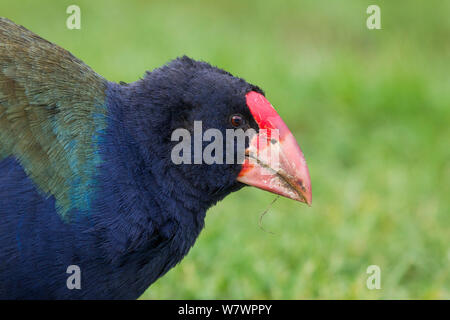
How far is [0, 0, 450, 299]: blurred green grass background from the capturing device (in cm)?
356

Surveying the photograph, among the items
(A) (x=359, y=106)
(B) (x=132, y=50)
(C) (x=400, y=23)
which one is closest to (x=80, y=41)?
(B) (x=132, y=50)

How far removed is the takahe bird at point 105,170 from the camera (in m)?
2.28

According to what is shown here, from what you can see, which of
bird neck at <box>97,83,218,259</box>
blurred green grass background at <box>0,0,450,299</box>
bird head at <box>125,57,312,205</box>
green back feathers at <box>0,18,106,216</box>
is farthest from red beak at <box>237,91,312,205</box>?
blurred green grass background at <box>0,0,450,299</box>

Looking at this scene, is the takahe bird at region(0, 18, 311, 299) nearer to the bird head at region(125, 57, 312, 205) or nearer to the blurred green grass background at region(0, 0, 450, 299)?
the bird head at region(125, 57, 312, 205)

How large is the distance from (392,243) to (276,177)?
1647 mm

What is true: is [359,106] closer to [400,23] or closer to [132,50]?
[400,23]

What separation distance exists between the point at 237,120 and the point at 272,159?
0.19 meters

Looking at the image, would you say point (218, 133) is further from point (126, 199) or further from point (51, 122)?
point (51, 122)

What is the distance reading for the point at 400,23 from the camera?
643 centimetres

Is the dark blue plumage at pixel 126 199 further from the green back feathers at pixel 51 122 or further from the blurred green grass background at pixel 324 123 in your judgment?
the blurred green grass background at pixel 324 123

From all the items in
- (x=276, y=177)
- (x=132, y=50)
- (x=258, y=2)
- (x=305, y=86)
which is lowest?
(x=276, y=177)

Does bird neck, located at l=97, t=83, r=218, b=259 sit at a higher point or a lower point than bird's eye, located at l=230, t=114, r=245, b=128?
lower

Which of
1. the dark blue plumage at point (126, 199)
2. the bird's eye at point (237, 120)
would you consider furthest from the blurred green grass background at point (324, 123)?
the bird's eye at point (237, 120)

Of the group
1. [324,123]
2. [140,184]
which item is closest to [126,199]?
[140,184]
